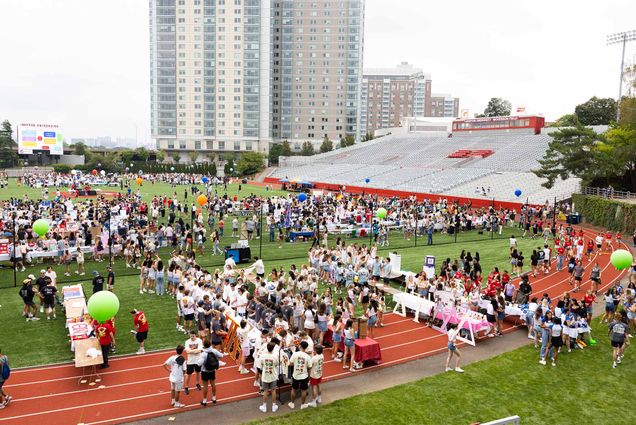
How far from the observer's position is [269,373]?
9.99 m

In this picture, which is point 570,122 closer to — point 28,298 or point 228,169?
point 28,298

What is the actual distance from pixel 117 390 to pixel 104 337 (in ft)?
4.70

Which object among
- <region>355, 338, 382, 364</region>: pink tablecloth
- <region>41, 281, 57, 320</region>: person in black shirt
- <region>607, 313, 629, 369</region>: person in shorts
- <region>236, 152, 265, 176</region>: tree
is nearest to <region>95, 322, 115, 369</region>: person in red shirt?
<region>41, 281, 57, 320</region>: person in black shirt

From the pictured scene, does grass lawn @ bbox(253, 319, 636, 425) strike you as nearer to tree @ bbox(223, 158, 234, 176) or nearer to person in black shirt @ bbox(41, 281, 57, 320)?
person in black shirt @ bbox(41, 281, 57, 320)

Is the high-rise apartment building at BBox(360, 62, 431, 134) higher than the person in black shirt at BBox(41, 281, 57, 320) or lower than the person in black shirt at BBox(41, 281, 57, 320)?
higher

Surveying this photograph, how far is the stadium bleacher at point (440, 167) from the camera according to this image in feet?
171

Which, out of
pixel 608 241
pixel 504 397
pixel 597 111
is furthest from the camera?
pixel 597 111

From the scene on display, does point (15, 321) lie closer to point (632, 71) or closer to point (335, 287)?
point (335, 287)

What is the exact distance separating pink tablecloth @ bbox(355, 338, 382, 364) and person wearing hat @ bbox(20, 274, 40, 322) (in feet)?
31.1

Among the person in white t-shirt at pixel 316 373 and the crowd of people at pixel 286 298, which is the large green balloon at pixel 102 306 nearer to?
the crowd of people at pixel 286 298

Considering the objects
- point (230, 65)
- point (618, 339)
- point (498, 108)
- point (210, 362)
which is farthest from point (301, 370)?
point (498, 108)

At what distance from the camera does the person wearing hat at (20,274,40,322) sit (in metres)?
14.5

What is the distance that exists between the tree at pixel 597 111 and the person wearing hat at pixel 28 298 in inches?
3330

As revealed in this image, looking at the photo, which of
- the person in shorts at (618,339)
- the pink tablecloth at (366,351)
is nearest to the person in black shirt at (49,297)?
the pink tablecloth at (366,351)
